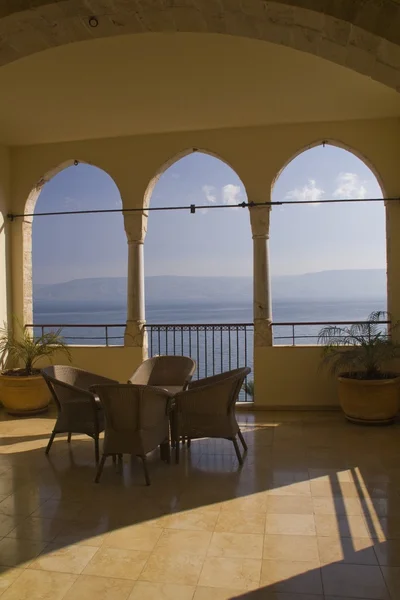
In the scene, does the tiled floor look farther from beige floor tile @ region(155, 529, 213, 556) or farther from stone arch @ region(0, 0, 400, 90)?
stone arch @ region(0, 0, 400, 90)

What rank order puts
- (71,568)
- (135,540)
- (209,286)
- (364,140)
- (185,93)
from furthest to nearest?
(209,286)
(364,140)
(185,93)
(135,540)
(71,568)

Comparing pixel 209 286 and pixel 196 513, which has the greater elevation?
pixel 209 286

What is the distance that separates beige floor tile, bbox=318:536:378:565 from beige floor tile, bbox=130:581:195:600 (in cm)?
72

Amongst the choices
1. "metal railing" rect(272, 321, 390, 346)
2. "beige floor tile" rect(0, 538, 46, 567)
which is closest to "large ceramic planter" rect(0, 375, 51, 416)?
"metal railing" rect(272, 321, 390, 346)

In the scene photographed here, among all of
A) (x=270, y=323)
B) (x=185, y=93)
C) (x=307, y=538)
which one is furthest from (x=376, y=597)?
(x=185, y=93)

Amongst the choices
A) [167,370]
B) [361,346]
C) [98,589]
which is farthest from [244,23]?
[361,346]

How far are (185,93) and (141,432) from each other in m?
3.24

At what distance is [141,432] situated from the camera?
3.82 metres

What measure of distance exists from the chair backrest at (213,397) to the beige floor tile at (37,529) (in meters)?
1.37

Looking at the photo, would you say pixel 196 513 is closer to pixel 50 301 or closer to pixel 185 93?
pixel 185 93

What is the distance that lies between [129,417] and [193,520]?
96 cm

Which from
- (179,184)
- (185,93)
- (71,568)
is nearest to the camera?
(71,568)

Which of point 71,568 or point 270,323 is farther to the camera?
point 270,323

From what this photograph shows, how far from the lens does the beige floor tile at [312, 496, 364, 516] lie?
3242 millimetres
